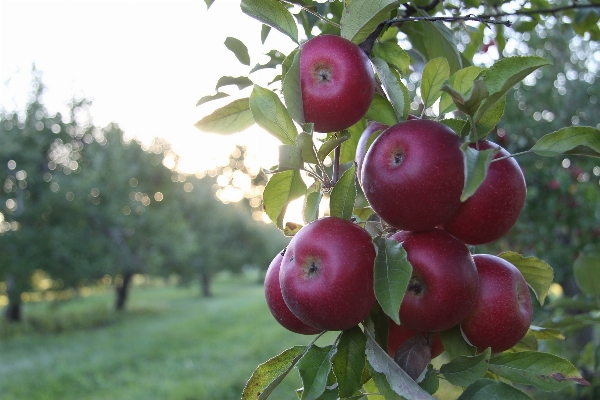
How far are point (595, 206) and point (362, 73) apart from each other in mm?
3804

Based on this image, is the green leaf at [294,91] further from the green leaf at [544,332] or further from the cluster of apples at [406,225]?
the green leaf at [544,332]

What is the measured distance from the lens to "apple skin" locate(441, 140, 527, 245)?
754 mm

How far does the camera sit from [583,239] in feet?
12.7

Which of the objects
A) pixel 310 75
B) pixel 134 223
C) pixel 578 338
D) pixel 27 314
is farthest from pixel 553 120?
pixel 27 314

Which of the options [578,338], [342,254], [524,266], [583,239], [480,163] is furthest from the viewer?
[578,338]

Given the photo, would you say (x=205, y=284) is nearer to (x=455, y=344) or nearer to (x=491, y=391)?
(x=455, y=344)

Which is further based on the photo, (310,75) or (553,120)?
(553,120)

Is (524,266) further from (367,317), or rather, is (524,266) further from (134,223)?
(134,223)

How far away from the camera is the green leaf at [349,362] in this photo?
743 millimetres

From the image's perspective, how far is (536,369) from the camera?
0.77 metres

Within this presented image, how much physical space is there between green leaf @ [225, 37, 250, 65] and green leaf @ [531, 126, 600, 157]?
0.59 m

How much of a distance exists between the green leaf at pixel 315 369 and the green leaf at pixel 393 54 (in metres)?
0.53

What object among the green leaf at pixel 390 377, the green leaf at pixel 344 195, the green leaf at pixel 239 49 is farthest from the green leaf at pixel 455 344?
the green leaf at pixel 239 49

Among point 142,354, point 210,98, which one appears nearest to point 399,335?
point 210,98
